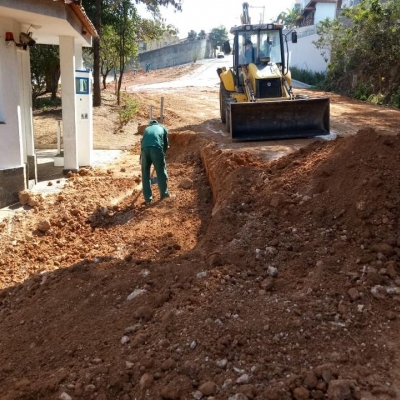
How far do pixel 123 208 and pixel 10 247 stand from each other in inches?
84.8

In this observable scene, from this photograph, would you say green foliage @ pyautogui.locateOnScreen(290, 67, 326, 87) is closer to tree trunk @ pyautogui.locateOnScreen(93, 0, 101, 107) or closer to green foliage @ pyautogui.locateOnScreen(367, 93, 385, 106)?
green foliage @ pyautogui.locateOnScreen(367, 93, 385, 106)

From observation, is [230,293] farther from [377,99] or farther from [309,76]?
[309,76]

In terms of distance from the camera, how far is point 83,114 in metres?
11.0

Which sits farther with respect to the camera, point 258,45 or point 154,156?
point 258,45

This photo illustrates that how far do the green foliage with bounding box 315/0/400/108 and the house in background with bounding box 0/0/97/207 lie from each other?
15.1 meters

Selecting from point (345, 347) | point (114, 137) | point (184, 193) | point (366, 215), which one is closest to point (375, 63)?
point (114, 137)

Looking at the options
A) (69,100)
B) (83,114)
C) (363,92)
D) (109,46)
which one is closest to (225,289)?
(69,100)

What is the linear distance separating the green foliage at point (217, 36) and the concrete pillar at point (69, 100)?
6381cm

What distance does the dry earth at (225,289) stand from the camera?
11.1 ft

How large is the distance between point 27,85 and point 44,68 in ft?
33.1

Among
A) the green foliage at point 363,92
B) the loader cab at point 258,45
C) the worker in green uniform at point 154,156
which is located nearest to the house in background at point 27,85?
the worker in green uniform at point 154,156

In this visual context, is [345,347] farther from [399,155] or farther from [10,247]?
[10,247]

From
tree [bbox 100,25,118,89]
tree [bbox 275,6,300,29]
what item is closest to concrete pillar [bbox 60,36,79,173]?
tree [bbox 100,25,118,89]

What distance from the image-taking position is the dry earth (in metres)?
3.38
